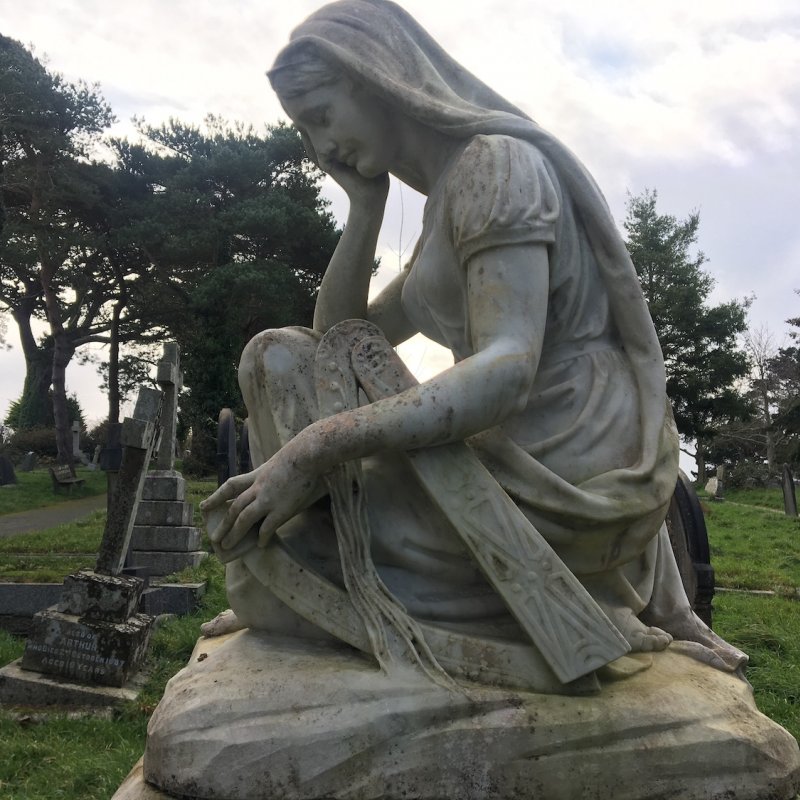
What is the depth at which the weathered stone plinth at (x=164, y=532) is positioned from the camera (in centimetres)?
913

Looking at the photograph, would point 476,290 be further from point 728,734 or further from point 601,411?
point 728,734

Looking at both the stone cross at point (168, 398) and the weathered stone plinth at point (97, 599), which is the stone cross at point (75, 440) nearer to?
the stone cross at point (168, 398)

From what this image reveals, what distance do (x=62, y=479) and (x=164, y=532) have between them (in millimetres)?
12700

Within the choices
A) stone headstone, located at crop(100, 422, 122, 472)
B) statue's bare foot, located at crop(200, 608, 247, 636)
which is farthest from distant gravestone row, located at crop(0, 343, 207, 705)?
statue's bare foot, located at crop(200, 608, 247, 636)

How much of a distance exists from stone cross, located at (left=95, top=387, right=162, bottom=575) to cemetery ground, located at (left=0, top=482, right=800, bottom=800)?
0.73 m

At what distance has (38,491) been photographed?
20047mm

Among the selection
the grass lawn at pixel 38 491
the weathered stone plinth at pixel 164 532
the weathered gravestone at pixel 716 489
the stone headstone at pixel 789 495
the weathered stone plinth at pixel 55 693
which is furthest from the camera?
the weathered gravestone at pixel 716 489

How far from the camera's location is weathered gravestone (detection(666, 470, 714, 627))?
385 cm

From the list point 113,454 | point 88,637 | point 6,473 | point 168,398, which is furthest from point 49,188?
point 88,637

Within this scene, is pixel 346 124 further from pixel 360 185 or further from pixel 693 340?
pixel 693 340

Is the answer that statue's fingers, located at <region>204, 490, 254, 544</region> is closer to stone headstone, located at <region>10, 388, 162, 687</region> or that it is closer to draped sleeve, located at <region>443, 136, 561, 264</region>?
draped sleeve, located at <region>443, 136, 561, 264</region>

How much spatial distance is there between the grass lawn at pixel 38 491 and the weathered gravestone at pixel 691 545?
16.7 metres

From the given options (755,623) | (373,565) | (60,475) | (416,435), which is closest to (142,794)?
(373,565)

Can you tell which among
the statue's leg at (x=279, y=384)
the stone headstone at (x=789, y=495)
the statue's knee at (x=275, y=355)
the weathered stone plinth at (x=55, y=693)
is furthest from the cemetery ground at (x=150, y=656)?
the stone headstone at (x=789, y=495)
